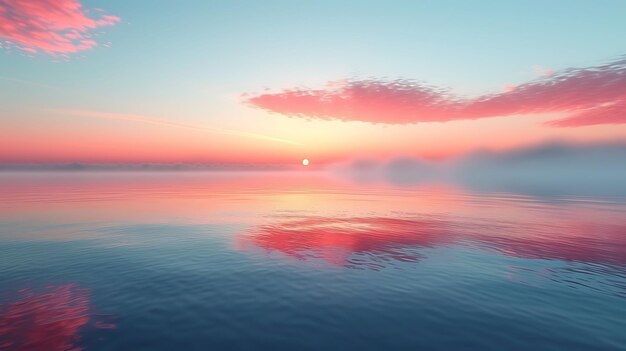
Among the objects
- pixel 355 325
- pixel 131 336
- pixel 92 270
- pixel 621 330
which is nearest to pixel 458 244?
pixel 621 330

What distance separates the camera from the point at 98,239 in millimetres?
31141

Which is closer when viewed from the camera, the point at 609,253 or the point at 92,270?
the point at 92,270

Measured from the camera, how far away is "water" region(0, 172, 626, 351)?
1350 cm

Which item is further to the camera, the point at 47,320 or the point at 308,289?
the point at 308,289

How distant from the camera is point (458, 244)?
30.8 meters

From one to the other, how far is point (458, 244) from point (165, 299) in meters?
26.8

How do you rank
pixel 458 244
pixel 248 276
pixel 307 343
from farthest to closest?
pixel 458 244, pixel 248 276, pixel 307 343

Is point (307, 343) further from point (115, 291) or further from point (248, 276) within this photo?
point (115, 291)

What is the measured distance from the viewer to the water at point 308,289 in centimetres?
1350

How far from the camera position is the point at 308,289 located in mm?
18891

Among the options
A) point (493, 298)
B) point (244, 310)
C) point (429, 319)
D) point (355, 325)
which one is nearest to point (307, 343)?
point (355, 325)

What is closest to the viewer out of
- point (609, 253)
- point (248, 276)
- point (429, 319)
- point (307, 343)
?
point (307, 343)

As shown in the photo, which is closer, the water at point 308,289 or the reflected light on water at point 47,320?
the reflected light on water at point 47,320

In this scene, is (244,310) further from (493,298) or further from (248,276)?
(493,298)
